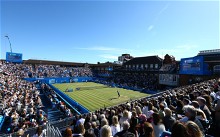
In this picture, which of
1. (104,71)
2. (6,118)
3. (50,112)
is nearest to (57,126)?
(6,118)

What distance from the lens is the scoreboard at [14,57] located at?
1943 inches

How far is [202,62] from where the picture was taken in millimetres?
26391

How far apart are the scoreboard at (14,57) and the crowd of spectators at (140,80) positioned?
118ft

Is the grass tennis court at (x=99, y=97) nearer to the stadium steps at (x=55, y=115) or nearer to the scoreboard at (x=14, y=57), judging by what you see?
the stadium steps at (x=55, y=115)

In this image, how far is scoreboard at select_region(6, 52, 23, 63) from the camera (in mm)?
49350

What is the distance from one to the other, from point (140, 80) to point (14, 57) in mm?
43263

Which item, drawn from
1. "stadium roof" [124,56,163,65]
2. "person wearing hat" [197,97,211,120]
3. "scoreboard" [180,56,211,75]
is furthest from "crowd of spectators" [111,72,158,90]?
"person wearing hat" [197,97,211,120]

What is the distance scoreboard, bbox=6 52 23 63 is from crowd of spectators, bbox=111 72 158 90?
35928 mm

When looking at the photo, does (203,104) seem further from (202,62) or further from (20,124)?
(202,62)

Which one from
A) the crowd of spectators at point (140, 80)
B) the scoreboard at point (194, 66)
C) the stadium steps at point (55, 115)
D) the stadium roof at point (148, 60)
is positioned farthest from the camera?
the stadium roof at point (148, 60)

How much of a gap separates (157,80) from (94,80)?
27.4 metres

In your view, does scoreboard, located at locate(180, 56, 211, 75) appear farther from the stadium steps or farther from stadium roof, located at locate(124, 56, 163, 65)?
the stadium steps

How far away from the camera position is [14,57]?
5059cm

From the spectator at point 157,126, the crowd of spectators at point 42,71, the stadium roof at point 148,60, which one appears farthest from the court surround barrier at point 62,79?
the spectator at point 157,126
